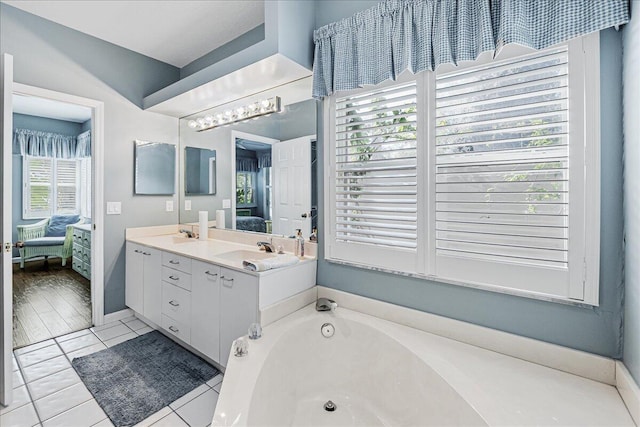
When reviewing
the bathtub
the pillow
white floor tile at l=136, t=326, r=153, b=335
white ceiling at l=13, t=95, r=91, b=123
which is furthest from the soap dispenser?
the pillow

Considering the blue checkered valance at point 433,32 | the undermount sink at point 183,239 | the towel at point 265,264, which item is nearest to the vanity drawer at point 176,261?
the undermount sink at point 183,239

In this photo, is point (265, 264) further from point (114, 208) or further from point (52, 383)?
point (114, 208)

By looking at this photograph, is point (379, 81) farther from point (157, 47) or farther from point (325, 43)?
point (157, 47)

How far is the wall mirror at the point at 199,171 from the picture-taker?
3064mm

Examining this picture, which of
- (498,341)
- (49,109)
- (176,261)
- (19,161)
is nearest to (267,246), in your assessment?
(176,261)

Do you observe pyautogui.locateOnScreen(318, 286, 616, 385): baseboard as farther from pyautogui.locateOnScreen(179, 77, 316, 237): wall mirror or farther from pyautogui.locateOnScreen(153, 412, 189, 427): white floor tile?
pyautogui.locateOnScreen(153, 412, 189, 427): white floor tile

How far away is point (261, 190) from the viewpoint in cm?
253

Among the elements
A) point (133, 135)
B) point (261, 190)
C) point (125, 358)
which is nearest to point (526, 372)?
point (261, 190)

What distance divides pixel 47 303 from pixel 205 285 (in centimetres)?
264

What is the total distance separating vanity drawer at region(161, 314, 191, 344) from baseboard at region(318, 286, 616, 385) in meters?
1.24

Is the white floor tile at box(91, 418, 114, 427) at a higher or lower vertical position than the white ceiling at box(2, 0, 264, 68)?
lower

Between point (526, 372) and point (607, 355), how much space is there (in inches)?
12.8

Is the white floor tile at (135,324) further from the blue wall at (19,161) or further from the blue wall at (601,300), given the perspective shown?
the blue wall at (19,161)

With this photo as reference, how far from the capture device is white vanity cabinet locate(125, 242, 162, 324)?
101 inches
